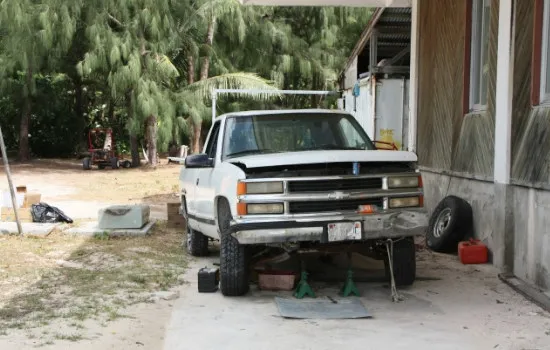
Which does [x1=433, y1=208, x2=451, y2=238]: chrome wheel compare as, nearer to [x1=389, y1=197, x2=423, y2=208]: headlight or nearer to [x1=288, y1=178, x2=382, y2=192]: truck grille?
[x1=389, y1=197, x2=423, y2=208]: headlight

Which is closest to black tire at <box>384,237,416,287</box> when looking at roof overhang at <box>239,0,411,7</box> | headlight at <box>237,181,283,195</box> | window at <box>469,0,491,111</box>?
headlight at <box>237,181,283,195</box>

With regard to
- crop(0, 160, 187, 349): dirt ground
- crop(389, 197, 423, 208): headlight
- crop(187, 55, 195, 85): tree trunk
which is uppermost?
crop(187, 55, 195, 85): tree trunk

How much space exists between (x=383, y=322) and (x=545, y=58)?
11.5 feet

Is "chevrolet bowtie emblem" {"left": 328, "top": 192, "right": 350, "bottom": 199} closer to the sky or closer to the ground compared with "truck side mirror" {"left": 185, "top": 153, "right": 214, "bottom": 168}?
A: closer to the ground

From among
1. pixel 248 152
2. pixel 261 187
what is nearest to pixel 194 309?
pixel 261 187

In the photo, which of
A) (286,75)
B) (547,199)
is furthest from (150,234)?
(286,75)

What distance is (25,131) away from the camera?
29.9 metres

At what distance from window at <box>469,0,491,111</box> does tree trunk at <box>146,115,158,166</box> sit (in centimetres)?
1704

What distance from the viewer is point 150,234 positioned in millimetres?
11406

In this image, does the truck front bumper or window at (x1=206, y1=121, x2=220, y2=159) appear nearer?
the truck front bumper

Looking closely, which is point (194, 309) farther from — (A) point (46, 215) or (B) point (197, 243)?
(A) point (46, 215)

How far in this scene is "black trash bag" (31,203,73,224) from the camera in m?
12.0

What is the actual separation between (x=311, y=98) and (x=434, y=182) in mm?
17094

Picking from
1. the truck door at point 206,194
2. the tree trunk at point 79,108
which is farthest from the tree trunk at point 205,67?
the truck door at point 206,194
